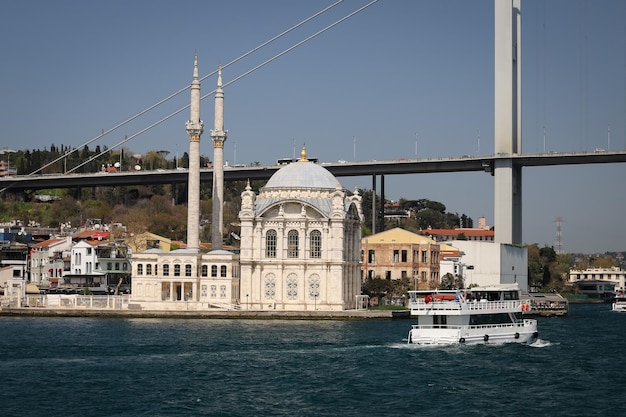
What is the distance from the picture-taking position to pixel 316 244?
70.8 m

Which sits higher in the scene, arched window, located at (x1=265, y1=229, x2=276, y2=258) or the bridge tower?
the bridge tower

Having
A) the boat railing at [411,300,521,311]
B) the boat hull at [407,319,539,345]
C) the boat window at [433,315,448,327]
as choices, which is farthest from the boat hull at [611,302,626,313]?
the boat window at [433,315,448,327]

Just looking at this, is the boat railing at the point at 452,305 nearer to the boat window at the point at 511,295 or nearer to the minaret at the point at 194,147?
the boat window at the point at 511,295

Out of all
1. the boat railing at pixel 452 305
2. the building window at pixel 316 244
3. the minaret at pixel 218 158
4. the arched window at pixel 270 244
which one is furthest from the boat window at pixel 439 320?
the minaret at pixel 218 158

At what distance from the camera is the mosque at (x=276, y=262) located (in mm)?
70438

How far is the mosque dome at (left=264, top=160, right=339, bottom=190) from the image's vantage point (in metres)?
72.2

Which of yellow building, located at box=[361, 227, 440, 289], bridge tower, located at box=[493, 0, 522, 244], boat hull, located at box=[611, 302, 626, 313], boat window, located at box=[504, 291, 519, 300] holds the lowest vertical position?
boat hull, located at box=[611, 302, 626, 313]

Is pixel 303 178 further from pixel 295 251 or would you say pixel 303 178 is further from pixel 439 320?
pixel 439 320

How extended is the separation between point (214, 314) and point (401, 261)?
21.7m

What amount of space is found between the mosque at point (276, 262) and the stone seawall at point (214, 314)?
3.88 ft

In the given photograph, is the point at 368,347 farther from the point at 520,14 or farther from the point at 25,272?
the point at 520,14

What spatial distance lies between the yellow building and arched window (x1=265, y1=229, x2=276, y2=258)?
17.1 m

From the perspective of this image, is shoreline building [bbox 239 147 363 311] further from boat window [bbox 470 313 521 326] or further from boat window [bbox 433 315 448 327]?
boat window [bbox 433 315 448 327]

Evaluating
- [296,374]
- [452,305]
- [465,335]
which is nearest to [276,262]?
[465,335]
